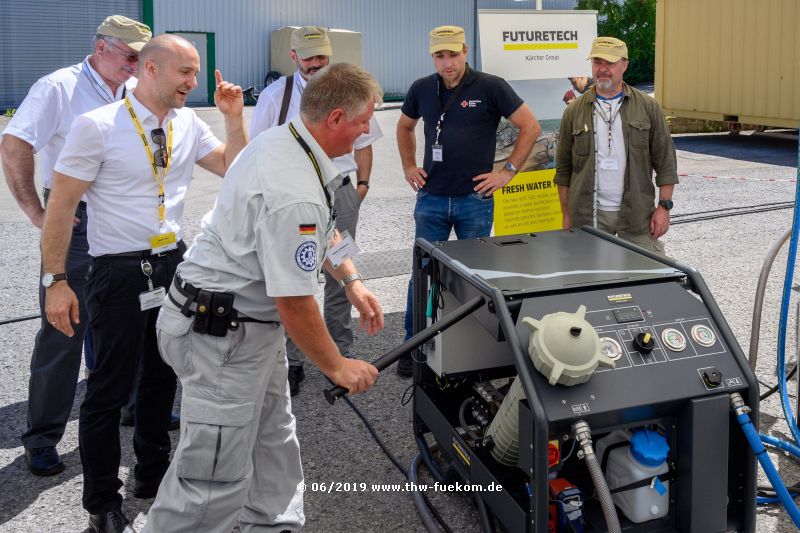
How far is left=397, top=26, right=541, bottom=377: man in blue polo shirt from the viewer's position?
15.2ft

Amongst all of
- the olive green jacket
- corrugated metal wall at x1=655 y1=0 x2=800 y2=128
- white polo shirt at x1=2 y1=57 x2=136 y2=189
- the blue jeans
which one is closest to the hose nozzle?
the olive green jacket

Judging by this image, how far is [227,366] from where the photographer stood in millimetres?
2559

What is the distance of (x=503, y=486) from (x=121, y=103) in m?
2.01

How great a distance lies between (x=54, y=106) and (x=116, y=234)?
91cm

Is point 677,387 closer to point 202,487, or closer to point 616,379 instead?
point 616,379

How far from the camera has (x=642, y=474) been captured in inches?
103

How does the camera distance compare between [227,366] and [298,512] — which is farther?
[298,512]

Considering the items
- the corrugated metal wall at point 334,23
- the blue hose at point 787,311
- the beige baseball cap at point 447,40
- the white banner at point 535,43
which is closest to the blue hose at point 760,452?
the blue hose at point 787,311

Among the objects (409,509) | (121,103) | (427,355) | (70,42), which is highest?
(70,42)

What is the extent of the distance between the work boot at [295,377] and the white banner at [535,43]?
93.0 inches

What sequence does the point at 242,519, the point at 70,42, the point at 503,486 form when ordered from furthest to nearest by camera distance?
the point at 70,42 → the point at 242,519 → the point at 503,486

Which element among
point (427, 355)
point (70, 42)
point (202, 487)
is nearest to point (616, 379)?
point (427, 355)

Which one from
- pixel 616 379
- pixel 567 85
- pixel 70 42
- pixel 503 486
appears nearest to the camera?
pixel 616 379

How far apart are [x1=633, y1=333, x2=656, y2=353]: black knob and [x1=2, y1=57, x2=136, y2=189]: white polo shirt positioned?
261cm
